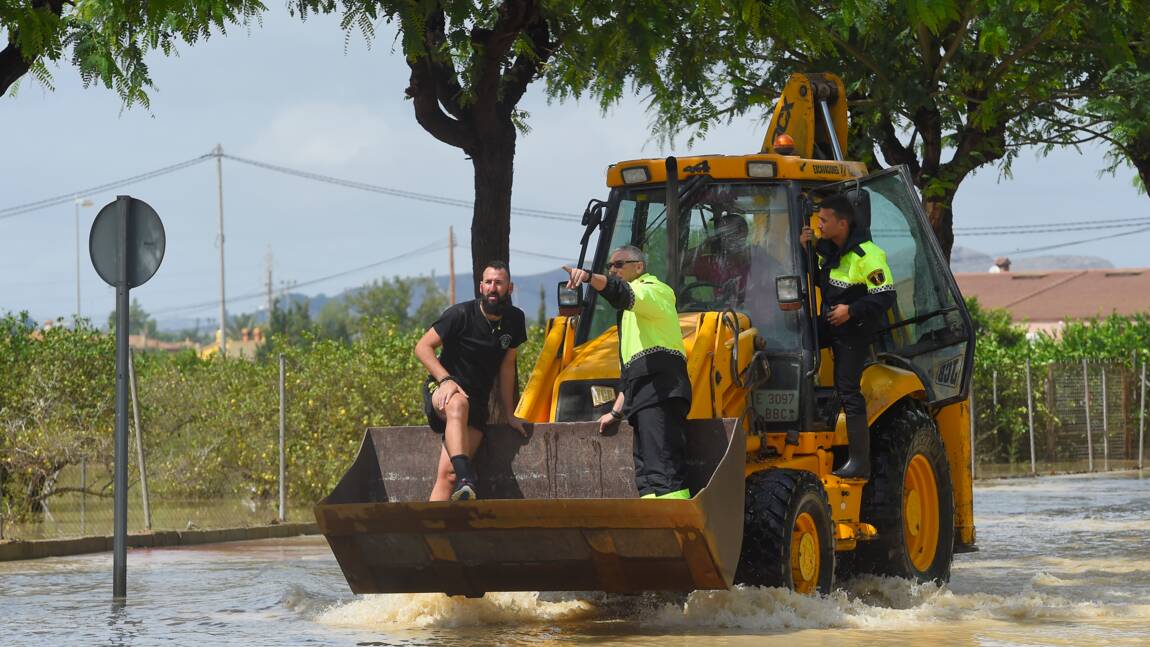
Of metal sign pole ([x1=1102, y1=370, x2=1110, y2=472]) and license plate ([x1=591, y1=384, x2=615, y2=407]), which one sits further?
metal sign pole ([x1=1102, y1=370, x2=1110, y2=472])

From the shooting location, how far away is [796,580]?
10.6m

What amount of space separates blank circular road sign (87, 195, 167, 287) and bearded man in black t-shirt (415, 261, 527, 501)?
2553 millimetres

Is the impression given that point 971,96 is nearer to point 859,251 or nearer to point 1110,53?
point 1110,53

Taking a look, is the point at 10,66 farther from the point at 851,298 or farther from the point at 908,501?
the point at 908,501

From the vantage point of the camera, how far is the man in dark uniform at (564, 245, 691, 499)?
33.6 feet

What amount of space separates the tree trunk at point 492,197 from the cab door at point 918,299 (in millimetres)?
4184

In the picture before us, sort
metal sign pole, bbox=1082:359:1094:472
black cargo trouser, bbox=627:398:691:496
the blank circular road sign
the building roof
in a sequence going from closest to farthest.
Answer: black cargo trouser, bbox=627:398:691:496, the blank circular road sign, metal sign pole, bbox=1082:359:1094:472, the building roof

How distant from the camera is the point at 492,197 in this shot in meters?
15.7

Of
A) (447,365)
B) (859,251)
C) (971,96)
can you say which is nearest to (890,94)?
(971,96)

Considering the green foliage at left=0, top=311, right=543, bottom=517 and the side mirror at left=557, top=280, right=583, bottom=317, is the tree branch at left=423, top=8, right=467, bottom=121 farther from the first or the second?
the green foliage at left=0, top=311, right=543, bottom=517

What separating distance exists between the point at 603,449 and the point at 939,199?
10.3 m

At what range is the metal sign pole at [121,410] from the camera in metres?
12.4

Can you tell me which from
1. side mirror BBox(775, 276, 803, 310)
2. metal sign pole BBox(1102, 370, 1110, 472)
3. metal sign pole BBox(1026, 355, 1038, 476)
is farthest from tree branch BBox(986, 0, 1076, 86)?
metal sign pole BBox(1102, 370, 1110, 472)

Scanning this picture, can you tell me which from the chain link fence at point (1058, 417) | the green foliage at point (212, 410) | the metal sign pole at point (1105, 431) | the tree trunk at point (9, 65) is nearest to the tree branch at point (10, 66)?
the tree trunk at point (9, 65)
